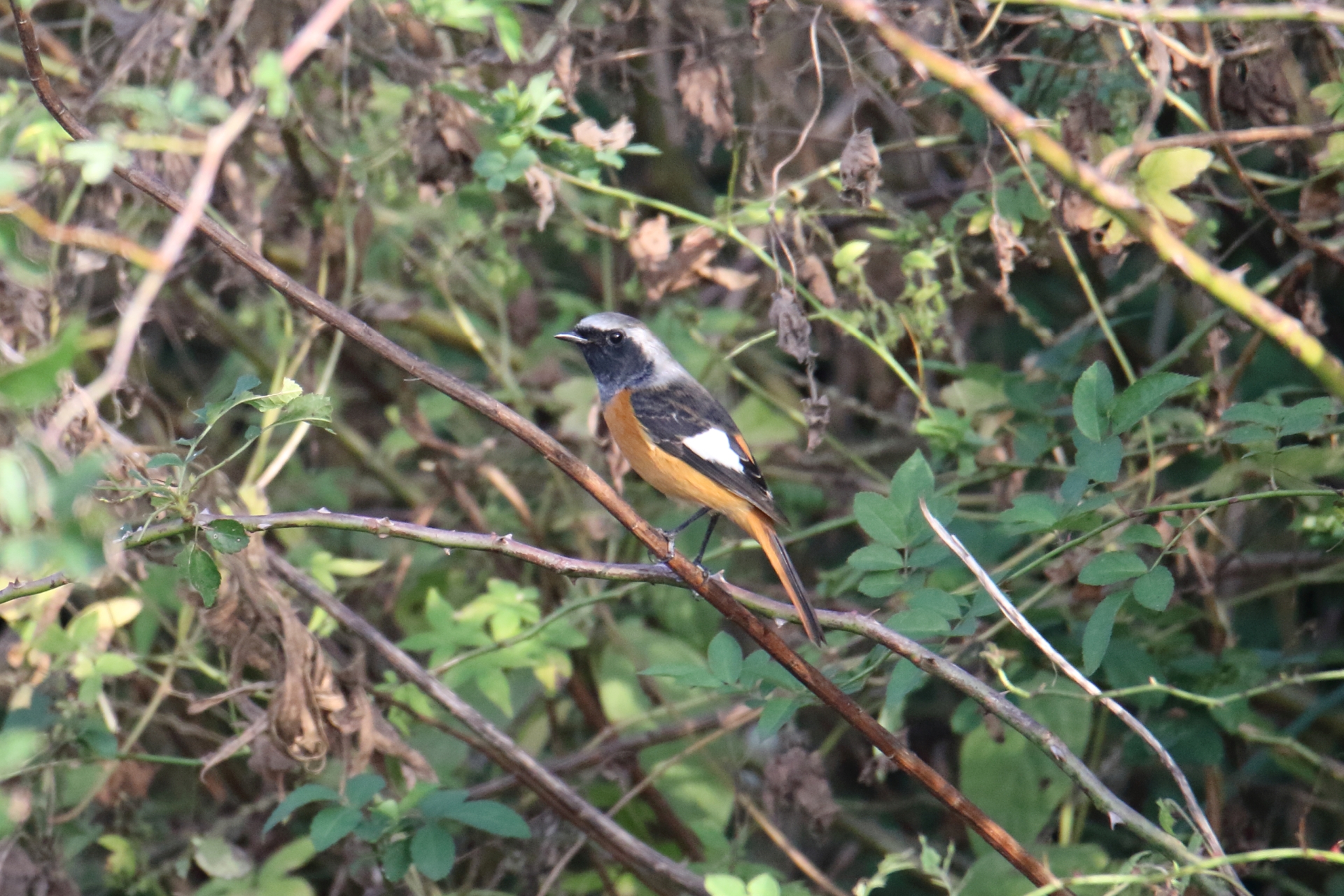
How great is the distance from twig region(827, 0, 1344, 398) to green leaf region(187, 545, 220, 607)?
154 centimetres

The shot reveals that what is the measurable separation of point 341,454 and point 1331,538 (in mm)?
3999

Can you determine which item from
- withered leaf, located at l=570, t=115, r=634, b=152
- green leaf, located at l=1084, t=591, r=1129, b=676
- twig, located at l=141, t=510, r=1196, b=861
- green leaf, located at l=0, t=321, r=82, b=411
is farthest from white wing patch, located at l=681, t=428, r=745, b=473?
green leaf, located at l=0, t=321, r=82, b=411

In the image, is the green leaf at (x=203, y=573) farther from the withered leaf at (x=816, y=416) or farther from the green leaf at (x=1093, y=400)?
the green leaf at (x=1093, y=400)

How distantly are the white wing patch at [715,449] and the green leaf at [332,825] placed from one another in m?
1.52

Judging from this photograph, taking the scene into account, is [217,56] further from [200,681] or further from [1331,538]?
[1331,538]

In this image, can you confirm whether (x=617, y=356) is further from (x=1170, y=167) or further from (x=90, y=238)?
(x=90, y=238)

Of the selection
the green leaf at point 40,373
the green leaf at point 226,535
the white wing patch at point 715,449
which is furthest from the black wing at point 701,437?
the green leaf at point 40,373

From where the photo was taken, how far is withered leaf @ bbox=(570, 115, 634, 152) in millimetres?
3285

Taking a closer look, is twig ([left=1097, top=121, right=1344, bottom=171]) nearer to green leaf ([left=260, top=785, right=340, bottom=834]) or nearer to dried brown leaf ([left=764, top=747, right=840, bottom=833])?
dried brown leaf ([left=764, top=747, right=840, bottom=833])

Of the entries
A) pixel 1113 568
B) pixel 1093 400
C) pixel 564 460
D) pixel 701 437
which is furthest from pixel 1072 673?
pixel 701 437

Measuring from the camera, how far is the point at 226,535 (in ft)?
7.36

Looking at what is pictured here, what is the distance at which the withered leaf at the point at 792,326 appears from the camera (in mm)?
3010

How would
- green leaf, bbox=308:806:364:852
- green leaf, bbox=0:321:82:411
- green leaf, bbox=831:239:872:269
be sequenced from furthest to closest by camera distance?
1. green leaf, bbox=831:239:872:269
2. green leaf, bbox=308:806:364:852
3. green leaf, bbox=0:321:82:411

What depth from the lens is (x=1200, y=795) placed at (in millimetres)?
4344
